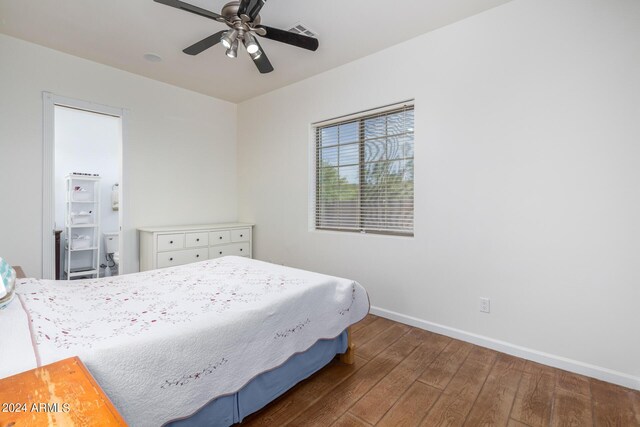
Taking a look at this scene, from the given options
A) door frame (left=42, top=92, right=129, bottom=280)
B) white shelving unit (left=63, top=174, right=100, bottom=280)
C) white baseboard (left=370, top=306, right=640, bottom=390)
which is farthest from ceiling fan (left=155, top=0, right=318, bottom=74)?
white shelving unit (left=63, top=174, right=100, bottom=280)

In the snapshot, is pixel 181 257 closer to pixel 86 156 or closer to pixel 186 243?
pixel 186 243

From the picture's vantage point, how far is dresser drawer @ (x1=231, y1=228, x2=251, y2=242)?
3.98 metres

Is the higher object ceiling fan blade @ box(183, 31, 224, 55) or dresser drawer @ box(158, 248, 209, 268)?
ceiling fan blade @ box(183, 31, 224, 55)

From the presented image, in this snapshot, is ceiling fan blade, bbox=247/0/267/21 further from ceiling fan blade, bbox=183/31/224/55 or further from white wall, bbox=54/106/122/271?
white wall, bbox=54/106/122/271

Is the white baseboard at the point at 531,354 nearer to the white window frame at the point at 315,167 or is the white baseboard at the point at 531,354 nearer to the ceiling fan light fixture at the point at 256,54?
the white window frame at the point at 315,167

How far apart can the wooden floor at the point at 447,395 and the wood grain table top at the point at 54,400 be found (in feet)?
3.25

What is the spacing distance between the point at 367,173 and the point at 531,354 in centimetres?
205

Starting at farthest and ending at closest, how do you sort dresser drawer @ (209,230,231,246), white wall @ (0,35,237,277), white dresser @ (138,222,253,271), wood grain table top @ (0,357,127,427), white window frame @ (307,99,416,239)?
dresser drawer @ (209,230,231,246)
white dresser @ (138,222,253,271)
white window frame @ (307,99,416,239)
white wall @ (0,35,237,277)
wood grain table top @ (0,357,127,427)

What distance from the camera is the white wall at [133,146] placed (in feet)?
9.17

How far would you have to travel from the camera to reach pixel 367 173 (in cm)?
315

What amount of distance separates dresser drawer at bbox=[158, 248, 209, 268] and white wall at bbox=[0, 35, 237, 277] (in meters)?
0.51

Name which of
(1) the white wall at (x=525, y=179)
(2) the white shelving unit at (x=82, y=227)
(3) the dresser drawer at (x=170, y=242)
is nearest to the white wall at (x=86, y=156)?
(2) the white shelving unit at (x=82, y=227)

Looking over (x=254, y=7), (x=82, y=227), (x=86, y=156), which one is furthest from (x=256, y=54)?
(x=86, y=156)

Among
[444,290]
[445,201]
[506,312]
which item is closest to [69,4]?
[445,201]
